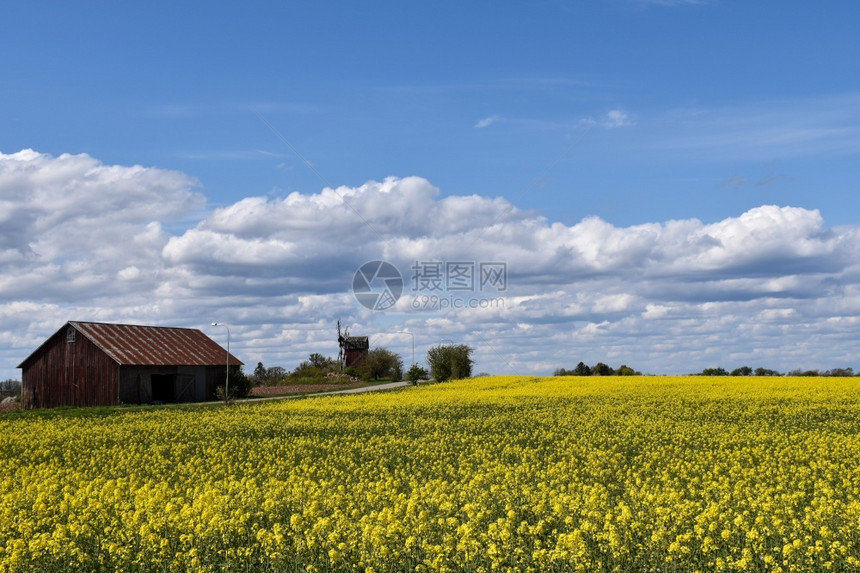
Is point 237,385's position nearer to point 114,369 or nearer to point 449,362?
point 114,369

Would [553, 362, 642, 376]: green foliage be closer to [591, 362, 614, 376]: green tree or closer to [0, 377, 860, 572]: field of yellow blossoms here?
[591, 362, 614, 376]: green tree

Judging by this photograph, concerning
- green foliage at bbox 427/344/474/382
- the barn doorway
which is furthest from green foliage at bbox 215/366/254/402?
green foliage at bbox 427/344/474/382

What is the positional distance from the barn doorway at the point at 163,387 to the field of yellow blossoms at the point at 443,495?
28480mm

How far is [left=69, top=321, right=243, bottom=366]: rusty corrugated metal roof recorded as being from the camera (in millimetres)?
61969

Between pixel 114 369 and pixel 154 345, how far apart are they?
20.1 feet

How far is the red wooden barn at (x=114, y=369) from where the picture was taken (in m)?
60.8

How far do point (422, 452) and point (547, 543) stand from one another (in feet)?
36.3

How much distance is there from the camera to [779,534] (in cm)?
1195

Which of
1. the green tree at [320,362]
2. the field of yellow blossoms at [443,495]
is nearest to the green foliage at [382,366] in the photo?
the green tree at [320,362]

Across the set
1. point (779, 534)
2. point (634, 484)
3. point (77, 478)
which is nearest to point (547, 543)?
point (779, 534)

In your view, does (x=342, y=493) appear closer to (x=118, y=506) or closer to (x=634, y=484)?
(x=118, y=506)

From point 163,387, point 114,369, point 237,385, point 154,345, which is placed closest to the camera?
point 114,369

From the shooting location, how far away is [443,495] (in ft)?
45.2

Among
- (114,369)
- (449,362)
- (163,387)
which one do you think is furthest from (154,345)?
(449,362)
